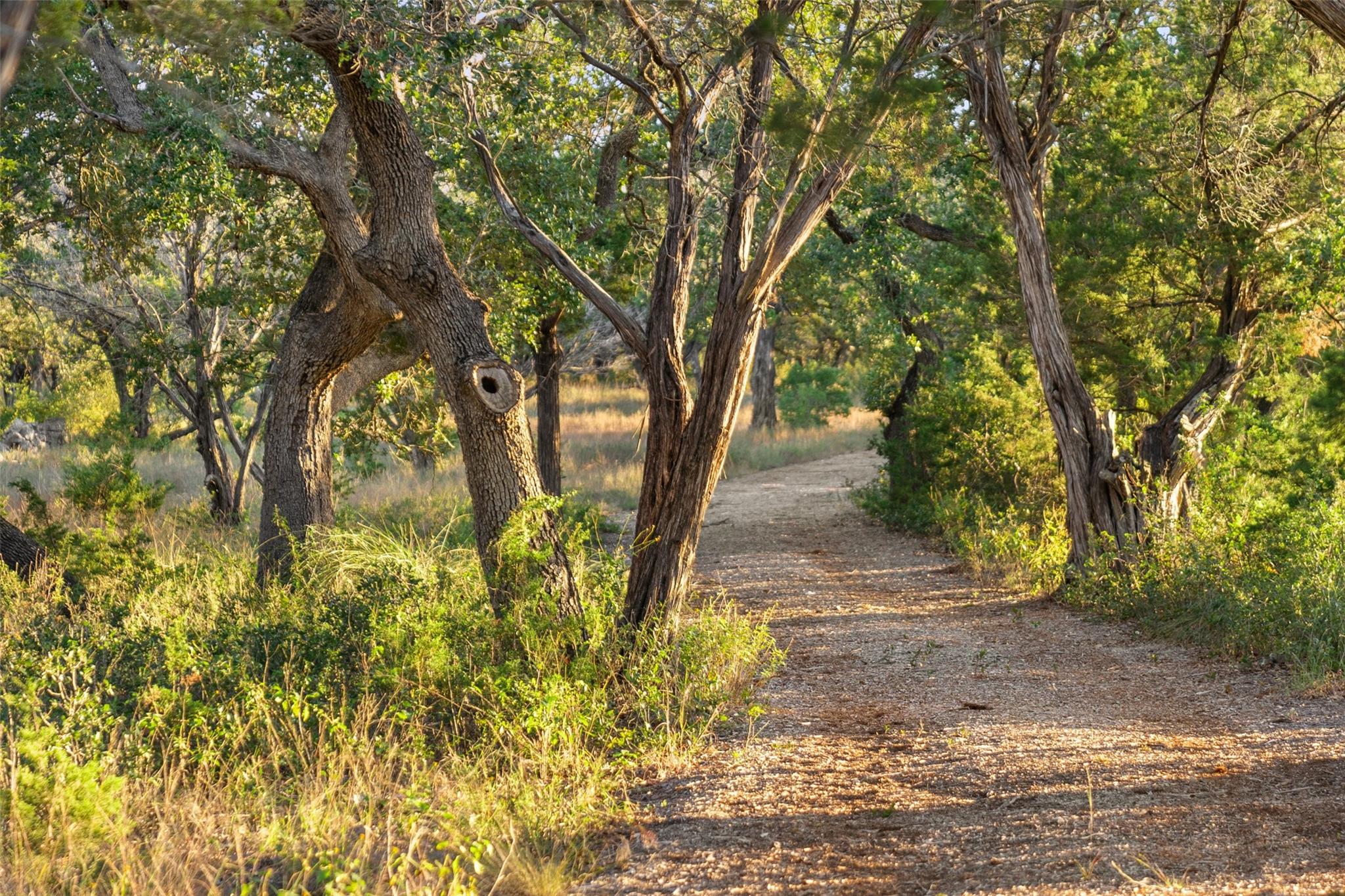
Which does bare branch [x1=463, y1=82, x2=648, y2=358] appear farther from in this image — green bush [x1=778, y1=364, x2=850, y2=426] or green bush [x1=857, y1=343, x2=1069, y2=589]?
green bush [x1=778, y1=364, x2=850, y2=426]

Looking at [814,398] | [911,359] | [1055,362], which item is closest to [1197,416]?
[1055,362]

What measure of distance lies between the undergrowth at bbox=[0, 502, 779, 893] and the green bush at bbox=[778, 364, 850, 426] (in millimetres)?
23971

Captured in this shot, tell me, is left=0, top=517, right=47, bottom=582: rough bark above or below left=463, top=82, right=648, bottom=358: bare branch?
below

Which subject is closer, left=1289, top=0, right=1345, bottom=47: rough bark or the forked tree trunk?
the forked tree trunk

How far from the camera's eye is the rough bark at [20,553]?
8.87 m

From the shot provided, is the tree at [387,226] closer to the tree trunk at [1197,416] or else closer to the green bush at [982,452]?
the tree trunk at [1197,416]

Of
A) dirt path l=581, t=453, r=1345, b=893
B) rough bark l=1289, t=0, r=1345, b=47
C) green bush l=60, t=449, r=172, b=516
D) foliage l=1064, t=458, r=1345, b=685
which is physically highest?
rough bark l=1289, t=0, r=1345, b=47

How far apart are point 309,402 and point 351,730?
4962mm

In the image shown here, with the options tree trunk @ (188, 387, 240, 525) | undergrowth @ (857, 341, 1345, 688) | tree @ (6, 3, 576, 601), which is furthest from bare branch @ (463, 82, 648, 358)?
tree trunk @ (188, 387, 240, 525)

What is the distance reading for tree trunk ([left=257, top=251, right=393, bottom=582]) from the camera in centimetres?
898

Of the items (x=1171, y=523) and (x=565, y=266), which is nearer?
(x=565, y=266)

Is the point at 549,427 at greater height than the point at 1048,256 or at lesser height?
lesser

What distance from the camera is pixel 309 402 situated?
9.29 meters

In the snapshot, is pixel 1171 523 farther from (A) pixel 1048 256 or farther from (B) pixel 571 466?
(B) pixel 571 466
